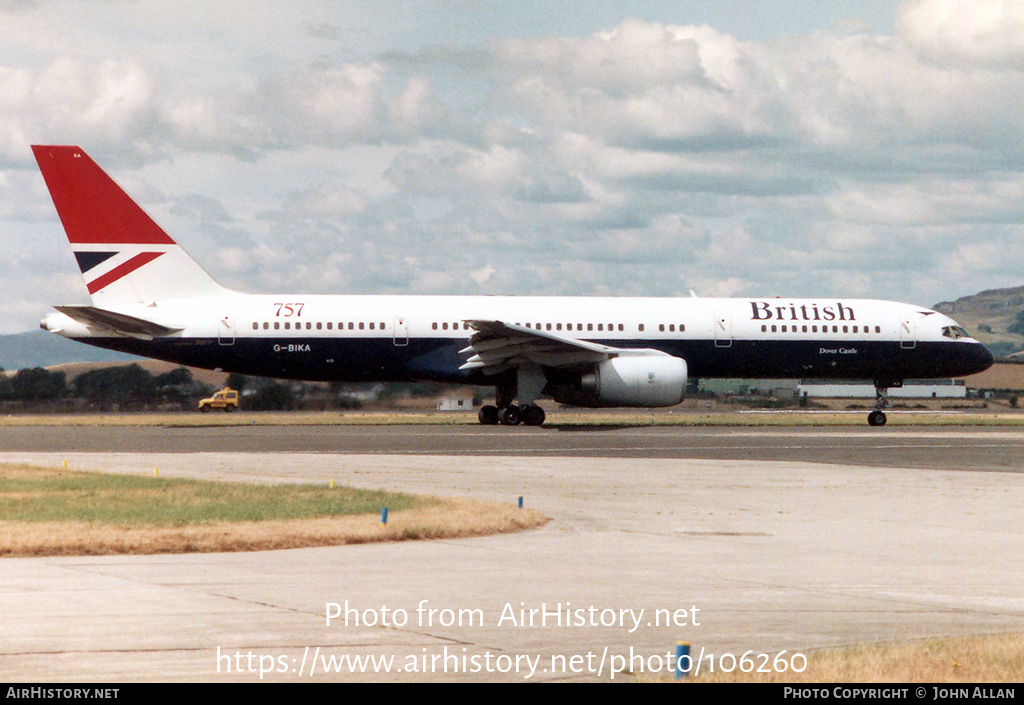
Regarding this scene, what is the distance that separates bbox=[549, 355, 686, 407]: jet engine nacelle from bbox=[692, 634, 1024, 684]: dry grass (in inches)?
1167

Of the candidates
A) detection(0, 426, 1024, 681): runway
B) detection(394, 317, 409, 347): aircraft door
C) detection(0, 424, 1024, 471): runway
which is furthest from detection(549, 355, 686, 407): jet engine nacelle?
detection(0, 426, 1024, 681): runway

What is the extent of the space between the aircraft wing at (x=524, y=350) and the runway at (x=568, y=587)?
15015mm

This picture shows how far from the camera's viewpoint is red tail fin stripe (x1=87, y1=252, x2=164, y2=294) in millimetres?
39500

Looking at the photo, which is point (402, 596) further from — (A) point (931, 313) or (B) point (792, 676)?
(A) point (931, 313)

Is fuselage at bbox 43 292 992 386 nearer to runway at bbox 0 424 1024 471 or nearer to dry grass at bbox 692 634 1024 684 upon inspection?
runway at bbox 0 424 1024 471

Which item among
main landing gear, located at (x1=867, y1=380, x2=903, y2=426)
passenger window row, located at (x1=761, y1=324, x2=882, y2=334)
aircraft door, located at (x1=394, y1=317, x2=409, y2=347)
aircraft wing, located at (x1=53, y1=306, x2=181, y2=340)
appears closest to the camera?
aircraft wing, located at (x1=53, y1=306, x2=181, y2=340)

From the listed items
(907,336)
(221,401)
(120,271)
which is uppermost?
(120,271)

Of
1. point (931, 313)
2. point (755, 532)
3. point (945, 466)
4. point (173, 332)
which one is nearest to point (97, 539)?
point (755, 532)

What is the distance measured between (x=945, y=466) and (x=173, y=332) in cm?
2485

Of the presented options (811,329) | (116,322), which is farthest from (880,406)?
(116,322)

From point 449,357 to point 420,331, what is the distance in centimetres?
133

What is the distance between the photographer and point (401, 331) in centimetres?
3925

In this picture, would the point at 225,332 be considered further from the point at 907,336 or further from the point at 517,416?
the point at 907,336
